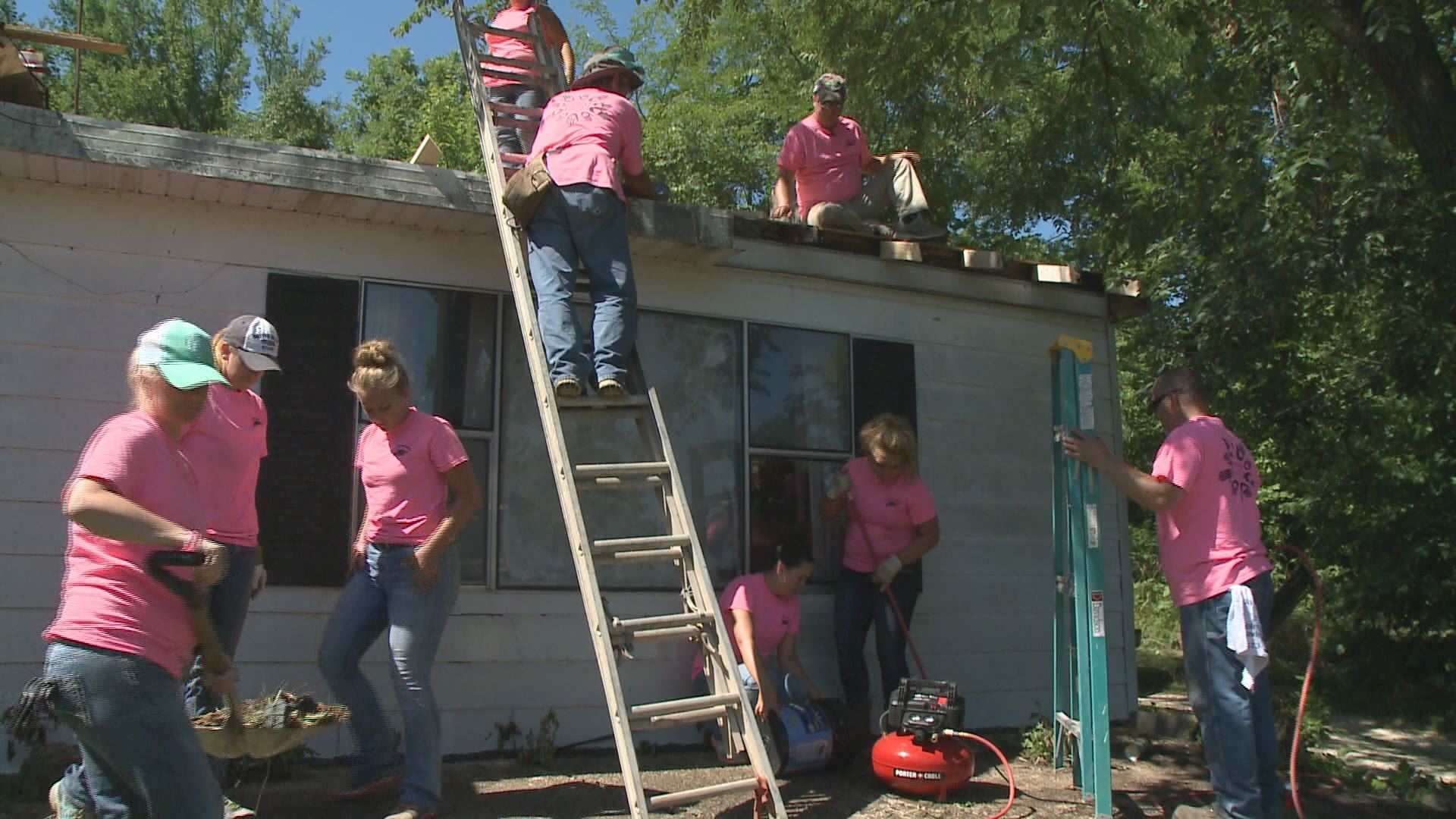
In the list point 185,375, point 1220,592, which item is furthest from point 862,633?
point 185,375

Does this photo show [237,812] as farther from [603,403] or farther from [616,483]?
[603,403]

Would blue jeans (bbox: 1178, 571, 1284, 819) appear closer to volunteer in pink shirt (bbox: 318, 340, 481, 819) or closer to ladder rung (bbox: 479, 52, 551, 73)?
volunteer in pink shirt (bbox: 318, 340, 481, 819)

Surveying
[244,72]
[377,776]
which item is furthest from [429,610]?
[244,72]

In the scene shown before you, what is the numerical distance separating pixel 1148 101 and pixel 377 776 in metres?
8.11

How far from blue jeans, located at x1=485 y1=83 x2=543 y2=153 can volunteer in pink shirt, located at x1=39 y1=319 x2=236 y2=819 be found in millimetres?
3815

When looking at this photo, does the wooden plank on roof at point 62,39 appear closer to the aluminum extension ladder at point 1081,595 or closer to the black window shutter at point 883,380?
the black window shutter at point 883,380

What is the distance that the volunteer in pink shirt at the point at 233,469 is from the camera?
4078 millimetres

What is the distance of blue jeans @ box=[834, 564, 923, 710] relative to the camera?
598 cm

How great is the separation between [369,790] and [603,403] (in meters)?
1.75

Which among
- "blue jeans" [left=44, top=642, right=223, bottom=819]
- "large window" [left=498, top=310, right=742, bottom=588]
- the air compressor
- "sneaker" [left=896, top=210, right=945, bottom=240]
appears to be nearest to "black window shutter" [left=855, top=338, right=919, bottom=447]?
"large window" [left=498, top=310, right=742, bottom=588]

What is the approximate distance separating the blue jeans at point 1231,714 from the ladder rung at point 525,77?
4579 millimetres

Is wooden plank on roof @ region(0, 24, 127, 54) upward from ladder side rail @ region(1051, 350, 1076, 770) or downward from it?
upward

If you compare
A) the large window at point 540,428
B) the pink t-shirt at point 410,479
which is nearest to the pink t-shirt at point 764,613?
the large window at point 540,428

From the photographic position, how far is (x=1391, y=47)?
5.82 meters
